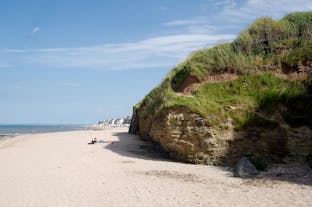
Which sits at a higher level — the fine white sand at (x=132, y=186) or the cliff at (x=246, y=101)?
the cliff at (x=246, y=101)

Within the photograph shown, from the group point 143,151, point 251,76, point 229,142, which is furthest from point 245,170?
point 143,151

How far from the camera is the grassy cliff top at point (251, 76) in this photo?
14523 mm

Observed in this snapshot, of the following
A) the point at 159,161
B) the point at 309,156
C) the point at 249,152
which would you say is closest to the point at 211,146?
the point at 249,152

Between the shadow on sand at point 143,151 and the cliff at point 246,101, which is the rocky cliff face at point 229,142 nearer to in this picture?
the cliff at point 246,101

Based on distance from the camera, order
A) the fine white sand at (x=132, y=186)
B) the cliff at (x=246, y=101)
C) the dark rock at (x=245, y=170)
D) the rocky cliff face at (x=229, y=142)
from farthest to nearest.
Answer: the cliff at (x=246, y=101), the rocky cliff face at (x=229, y=142), the dark rock at (x=245, y=170), the fine white sand at (x=132, y=186)

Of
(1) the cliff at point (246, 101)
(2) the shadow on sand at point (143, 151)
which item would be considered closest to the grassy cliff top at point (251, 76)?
(1) the cliff at point (246, 101)

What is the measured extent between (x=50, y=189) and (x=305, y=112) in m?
9.40

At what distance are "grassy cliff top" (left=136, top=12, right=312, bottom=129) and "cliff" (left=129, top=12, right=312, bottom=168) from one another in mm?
37

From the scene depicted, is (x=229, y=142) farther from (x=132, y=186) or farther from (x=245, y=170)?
(x=132, y=186)

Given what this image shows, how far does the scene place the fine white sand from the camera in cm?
895

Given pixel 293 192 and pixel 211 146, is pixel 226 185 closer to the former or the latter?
pixel 293 192

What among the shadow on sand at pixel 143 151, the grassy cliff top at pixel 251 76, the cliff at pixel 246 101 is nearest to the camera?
the cliff at pixel 246 101

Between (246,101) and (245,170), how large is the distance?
375 centimetres

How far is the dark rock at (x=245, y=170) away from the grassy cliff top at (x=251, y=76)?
2.27 meters
